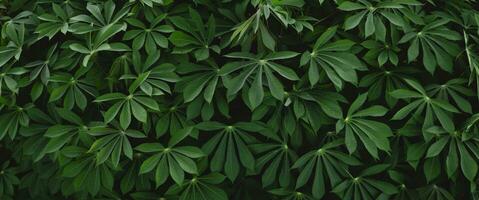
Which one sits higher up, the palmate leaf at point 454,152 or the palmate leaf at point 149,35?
the palmate leaf at point 149,35

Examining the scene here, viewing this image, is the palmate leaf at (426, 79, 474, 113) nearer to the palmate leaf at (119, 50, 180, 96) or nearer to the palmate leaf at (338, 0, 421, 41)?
the palmate leaf at (338, 0, 421, 41)

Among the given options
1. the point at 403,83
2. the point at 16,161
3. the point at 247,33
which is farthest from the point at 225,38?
the point at 16,161

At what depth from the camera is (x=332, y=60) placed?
193 centimetres

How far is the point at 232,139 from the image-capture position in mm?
2008

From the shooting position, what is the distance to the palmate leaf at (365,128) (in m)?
1.92

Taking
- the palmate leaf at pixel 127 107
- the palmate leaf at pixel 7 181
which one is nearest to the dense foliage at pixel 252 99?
the palmate leaf at pixel 127 107

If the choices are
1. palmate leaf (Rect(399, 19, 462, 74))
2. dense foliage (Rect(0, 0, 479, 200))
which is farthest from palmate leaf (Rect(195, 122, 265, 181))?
palmate leaf (Rect(399, 19, 462, 74))

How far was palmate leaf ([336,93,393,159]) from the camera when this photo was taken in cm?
192

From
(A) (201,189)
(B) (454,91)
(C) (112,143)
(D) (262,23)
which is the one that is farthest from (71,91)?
(B) (454,91)

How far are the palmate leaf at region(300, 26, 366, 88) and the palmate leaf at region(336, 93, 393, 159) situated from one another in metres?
0.11

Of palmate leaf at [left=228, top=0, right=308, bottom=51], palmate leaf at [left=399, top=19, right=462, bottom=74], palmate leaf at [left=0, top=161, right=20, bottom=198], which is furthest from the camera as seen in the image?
palmate leaf at [left=0, top=161, right=20, bottom=198]

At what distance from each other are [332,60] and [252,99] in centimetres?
30

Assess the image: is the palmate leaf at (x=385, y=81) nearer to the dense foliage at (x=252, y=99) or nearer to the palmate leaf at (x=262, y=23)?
the dense foliage at (x=252, y=99)

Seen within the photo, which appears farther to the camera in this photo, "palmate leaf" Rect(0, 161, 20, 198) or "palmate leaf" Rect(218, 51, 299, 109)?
"palmate leaf" Rect(0, 161, 20, 198)
